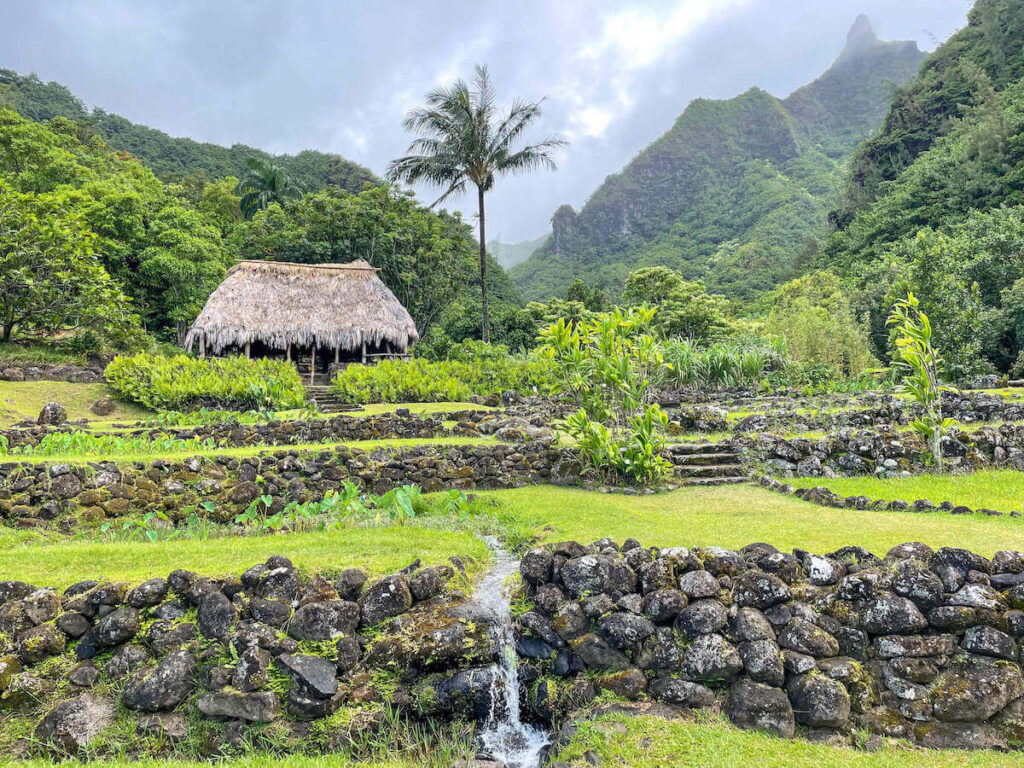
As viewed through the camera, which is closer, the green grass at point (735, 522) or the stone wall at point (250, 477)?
the green grass at point (735, 522)

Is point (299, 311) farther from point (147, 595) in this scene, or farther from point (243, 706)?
point (243, 706)

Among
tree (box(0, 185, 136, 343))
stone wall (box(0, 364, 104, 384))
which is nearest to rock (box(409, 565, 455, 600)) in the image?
stone wall (box(0, 364, 104, 384))

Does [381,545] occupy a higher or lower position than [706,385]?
lower

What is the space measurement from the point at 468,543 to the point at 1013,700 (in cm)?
400

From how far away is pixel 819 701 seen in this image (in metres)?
3.40

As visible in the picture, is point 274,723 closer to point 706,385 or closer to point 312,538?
point 312,538

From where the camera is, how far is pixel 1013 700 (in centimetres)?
331

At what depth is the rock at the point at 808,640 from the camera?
358cm

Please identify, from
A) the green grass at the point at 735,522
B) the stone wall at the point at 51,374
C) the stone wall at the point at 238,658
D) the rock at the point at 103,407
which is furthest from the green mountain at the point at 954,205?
the stone wall at the point at 51,374

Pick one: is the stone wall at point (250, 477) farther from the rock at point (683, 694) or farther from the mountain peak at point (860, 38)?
the mountain peak at point (860, 38)

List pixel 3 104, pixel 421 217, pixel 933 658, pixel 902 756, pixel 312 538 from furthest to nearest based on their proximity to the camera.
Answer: pixel 3 104 < pixel 421 217 < pixel 312 538 < pixel 933 658 < pixel 902 756

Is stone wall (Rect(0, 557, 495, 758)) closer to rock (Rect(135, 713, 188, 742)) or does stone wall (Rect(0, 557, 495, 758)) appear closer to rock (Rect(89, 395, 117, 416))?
rock (Rect(135, 713, 188, 742))

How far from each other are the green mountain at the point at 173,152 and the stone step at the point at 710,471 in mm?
40466

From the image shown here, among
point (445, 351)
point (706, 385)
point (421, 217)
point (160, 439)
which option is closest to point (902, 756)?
point (160, 439)
